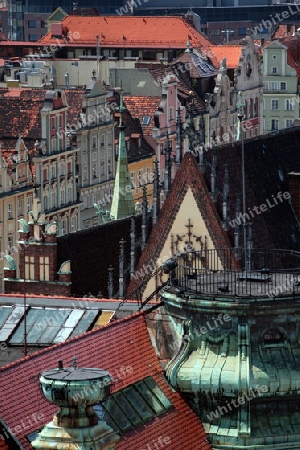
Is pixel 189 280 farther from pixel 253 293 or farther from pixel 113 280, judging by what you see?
pixel 113 280

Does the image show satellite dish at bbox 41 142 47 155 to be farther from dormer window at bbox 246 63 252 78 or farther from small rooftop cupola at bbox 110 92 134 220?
dormer window at bbox 246 63 252 78

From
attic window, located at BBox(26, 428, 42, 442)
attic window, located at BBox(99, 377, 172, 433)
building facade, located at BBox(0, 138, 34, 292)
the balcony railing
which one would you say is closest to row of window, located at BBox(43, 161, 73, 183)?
building facade, located at BBox(0, 138, 34, 292)

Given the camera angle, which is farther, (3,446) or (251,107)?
(251,107)

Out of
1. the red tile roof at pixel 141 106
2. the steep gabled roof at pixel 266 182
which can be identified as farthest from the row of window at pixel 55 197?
the steep gabled roof at pixel 266 182

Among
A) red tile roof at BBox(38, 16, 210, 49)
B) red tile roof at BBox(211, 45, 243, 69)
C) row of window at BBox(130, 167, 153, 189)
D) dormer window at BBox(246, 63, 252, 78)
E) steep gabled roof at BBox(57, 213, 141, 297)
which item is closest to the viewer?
steep gabled roof at BBox(57, 213, 141, 297)

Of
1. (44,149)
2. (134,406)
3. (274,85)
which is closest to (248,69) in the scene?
(274,85)

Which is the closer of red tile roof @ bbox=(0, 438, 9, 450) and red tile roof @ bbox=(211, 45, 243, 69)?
red tile roof @ bbox=(0, 438, 9, 450)

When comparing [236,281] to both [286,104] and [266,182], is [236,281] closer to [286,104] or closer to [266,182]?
[266,182]

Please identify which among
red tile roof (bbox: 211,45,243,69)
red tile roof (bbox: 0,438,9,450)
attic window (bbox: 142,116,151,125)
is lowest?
attic window (bbox: 142,116,151,125)
